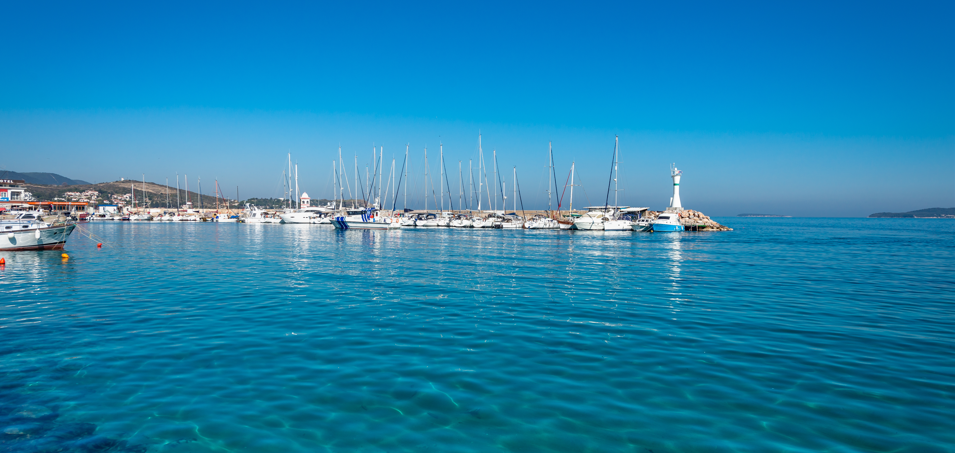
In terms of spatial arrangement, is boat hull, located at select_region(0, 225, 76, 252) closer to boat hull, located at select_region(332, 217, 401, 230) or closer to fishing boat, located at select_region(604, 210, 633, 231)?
boat hull, located at select_region(332, 217, 401, 230)

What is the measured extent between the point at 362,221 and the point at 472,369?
7252 centimetres

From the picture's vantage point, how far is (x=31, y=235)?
99.7 feet

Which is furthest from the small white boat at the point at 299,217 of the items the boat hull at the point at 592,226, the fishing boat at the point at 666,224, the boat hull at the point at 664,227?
the fishing boat at the point at 666,224

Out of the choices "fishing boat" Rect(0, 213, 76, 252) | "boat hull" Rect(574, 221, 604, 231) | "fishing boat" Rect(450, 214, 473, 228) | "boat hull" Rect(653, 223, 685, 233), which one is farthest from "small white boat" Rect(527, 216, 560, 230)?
"fishing boat" Rect(0, 213, 76, 252)

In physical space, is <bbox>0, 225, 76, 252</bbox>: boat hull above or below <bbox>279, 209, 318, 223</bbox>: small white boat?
below

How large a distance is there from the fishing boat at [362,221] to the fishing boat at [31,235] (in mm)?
43726

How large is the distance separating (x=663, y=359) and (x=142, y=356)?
9.71 meters

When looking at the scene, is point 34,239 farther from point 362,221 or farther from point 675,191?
point 675,191

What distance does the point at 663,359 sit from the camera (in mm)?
8984

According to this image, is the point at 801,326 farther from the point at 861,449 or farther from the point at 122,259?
the point at 122,259

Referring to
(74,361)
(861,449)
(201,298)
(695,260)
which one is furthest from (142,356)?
(695,260)

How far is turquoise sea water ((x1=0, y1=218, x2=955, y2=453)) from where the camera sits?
19.3 ft

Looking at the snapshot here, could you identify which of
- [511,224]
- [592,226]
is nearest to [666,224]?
[592,226]

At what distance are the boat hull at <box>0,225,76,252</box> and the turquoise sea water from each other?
1748cm
